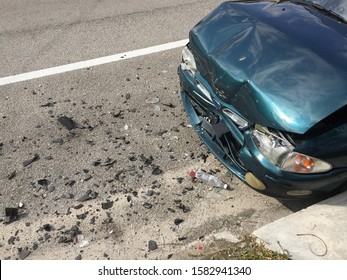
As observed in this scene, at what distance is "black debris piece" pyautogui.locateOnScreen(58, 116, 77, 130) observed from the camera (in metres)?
4.26

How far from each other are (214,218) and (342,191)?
1.09 m

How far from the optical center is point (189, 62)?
12.4 ft

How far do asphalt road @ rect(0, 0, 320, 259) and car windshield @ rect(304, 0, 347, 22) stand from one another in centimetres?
173

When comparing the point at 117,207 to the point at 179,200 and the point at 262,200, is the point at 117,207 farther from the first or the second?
the point at 262,200

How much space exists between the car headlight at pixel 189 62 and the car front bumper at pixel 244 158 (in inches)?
3.1

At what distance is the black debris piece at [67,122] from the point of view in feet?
14.0

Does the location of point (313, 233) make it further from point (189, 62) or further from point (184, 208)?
point (189, 62)

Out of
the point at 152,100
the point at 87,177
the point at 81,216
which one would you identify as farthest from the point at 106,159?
the point at 152,100

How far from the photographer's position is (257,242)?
3.10m

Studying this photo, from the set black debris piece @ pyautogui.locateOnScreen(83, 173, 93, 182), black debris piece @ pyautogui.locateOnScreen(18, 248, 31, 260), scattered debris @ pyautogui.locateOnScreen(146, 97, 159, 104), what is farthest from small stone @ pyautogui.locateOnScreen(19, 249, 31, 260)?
scattered debris @ pyautogui.locateOnScreen(146, 97, 159, 104)

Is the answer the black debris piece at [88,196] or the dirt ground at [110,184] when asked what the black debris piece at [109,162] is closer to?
the dirt ground at [110,184]

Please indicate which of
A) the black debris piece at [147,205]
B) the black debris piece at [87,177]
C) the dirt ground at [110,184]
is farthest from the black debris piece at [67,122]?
the black debris piece at [147,205]

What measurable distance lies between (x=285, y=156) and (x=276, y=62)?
0.78 metres

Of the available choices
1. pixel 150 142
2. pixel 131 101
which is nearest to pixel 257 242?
pixel 150 142
